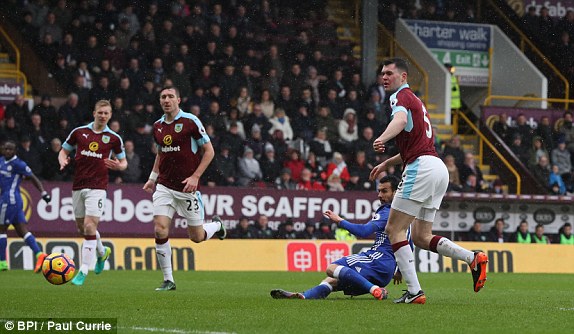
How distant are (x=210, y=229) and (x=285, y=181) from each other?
10563 millimetres

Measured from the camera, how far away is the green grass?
8.05 m

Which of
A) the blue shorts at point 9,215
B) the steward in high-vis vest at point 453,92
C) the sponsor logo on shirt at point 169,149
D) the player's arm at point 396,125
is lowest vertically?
the blue shorts at point 9,215

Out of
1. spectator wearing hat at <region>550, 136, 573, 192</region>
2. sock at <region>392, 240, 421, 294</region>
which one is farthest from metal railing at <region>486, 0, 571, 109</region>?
sock at <region>392, 240, 421, 294</region>

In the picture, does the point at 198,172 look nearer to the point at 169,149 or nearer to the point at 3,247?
the point at 169,149

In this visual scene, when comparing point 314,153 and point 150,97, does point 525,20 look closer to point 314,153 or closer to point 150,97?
point 314,153

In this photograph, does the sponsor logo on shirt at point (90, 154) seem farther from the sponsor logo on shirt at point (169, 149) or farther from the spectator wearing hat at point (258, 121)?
the spectator wearing hat at point (258, 121)

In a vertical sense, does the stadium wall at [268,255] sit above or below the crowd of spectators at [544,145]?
below

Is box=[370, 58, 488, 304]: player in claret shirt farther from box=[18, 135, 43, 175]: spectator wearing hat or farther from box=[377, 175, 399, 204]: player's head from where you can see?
A: box=[18, 135, 43, 175]: spectator wearing hat

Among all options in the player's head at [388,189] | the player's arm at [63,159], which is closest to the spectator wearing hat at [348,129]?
the player's arm at [63,159]

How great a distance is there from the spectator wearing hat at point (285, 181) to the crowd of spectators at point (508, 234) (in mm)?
4505

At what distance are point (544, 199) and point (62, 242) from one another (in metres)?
11.7

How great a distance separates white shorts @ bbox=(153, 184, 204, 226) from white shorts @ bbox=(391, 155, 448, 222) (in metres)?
3.28

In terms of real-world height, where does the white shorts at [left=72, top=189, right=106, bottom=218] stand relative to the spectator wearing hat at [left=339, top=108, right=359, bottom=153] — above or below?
below

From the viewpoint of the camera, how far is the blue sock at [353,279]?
1062 cm
